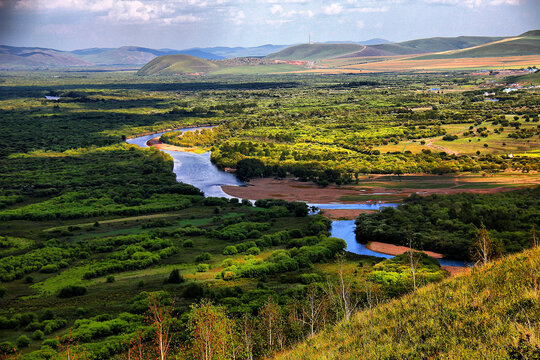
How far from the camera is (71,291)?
4294cm

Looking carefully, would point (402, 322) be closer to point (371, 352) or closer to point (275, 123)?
point (371, 352)

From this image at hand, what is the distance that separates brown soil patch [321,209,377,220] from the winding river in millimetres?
1280

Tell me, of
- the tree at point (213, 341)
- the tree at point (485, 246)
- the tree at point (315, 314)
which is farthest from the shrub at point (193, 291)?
the tree at point (485, 246)

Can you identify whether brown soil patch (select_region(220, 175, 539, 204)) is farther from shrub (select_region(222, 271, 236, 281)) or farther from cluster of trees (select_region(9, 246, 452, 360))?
shrub (select_region(222, 271, 236, 281))

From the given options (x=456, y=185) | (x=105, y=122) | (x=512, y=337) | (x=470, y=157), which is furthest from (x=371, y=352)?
(x=105, y=122)

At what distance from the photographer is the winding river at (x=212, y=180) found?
58.8 metres

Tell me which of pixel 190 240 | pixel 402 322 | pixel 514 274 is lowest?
pixel 190 240

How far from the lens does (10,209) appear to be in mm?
73938

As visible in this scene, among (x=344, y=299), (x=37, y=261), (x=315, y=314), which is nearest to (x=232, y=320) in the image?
(x=315, y=314)

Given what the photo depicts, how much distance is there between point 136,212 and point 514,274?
6442cm

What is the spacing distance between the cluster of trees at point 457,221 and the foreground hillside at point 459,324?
33.6 metres

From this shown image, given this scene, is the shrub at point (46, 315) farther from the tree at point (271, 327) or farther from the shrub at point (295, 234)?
the shrub at point (295, 234)

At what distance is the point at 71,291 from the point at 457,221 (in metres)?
46.5

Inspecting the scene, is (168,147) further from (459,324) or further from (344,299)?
(459,324)
